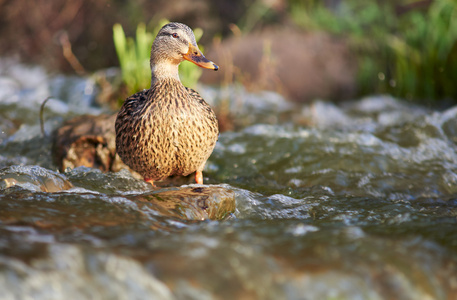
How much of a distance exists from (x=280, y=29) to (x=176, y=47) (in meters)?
7.28

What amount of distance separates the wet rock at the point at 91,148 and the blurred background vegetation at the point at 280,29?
11.0 feet

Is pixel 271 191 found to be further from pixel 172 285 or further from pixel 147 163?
pixel 172 285

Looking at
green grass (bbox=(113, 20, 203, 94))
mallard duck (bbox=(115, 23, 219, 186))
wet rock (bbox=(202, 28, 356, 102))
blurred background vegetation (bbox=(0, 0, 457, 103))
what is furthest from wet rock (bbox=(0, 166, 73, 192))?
wet rock (bbox=(202, 28, 356, 102))

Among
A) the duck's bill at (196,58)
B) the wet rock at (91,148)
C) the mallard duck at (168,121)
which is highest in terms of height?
the duck's bill at (196,58)

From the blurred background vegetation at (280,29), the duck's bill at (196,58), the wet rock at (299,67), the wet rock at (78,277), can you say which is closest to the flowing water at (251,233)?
the wet rock at (78,277)

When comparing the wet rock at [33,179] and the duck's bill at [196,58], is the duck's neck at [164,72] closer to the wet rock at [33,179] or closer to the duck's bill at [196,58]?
the duck's bill at [196,58]

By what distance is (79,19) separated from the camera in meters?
10.3

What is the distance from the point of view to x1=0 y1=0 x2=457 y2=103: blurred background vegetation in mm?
7711

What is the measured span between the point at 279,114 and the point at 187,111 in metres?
4.37

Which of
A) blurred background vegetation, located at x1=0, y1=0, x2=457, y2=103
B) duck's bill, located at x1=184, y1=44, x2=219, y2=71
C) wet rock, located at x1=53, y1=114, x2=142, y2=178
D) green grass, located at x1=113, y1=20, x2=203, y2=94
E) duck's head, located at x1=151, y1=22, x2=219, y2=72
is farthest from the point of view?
blurred background vegetation, located at x1=0, y1=0, x2=457, y2=103

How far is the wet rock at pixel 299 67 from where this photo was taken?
8883mm

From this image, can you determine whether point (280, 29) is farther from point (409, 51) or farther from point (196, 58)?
point (196, 58)

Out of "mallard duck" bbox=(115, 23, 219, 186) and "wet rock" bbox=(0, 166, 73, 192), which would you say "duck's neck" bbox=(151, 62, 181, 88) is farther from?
"wet rock" bbox=(0, 166, 73, 192)

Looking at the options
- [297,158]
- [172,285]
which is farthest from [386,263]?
[297,158]
